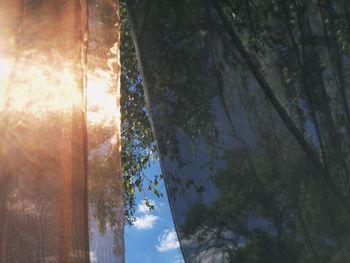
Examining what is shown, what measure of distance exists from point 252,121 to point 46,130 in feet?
1.79

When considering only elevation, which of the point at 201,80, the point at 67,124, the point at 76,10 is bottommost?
the point at 67,124

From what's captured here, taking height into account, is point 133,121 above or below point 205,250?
above

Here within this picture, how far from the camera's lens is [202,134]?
1.33 meters

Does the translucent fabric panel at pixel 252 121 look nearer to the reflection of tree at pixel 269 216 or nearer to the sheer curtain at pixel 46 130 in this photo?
the reflection of tree at pixel 269 216

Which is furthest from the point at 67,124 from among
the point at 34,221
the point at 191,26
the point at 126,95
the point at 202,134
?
the point at 126,95

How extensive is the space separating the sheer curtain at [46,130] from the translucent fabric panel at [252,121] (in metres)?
0.20

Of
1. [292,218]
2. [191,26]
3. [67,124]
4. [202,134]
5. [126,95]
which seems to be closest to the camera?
[67,124]

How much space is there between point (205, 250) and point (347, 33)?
2.49 ft

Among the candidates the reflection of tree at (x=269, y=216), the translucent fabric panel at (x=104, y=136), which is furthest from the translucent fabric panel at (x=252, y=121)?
the translucent fabric panel at (x=104, y=136)

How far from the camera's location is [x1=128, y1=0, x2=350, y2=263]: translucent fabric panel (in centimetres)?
120

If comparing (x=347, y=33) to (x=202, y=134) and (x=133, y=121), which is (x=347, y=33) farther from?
(x=133, y=121)

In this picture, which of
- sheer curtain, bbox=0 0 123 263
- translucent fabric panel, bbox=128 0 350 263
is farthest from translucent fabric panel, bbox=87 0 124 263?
translucent fabric panel, bbox=128 0 350 263

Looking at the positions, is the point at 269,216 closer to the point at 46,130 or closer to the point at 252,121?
the point at 252,121

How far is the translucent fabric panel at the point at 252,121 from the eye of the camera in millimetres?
1201
